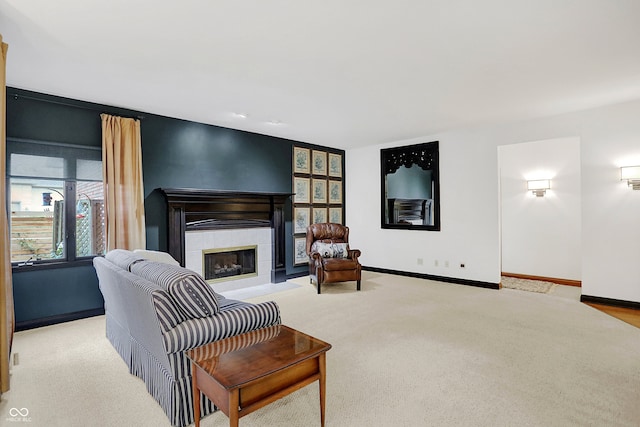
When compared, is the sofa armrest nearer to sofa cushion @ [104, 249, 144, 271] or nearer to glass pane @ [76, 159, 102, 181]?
sofa cushion @ [104, 249, 144, 271]

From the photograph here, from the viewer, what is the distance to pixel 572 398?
7.23 ft

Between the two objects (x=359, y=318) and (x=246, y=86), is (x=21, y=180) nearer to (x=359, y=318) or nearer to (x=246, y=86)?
(x=246, y=86)

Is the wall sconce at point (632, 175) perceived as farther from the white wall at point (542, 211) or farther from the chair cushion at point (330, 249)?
the chair cushion at point (330, 249)

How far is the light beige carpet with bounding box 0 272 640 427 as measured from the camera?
203cm

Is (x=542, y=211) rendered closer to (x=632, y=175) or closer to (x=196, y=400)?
(x=632, y=175)

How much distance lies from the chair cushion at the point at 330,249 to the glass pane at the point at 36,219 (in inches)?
134

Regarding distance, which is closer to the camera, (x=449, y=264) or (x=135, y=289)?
(x=135, y=289)

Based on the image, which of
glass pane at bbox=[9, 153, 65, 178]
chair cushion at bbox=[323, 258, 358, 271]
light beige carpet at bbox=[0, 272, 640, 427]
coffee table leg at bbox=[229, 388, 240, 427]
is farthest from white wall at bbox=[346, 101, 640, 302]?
→ glass pane at bbox=[9, 153, 65, 178]

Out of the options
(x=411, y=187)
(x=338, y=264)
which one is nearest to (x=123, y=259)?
(x=338, y=264)

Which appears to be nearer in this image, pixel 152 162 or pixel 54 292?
pixel 54 292

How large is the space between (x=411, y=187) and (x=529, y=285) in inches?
99.4

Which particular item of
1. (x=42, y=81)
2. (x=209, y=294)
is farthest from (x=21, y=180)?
(x=209, y=294)

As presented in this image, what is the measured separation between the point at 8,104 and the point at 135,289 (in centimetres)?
304

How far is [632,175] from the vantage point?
4105 millimetres
